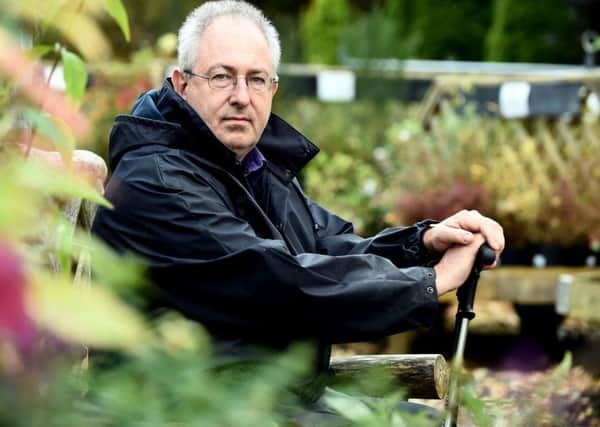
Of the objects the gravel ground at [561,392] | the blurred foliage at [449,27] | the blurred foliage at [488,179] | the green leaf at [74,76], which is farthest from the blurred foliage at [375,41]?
the green leaf at [74,76]

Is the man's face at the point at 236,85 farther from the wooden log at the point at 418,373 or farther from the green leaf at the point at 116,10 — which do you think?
the green leaf at the point at 116,10

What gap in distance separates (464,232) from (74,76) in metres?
1.65

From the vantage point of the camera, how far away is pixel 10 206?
2.37 feet

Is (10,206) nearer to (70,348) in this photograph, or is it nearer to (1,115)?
(70,348)

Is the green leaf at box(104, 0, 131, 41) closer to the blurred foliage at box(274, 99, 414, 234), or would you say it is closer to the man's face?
the man's face

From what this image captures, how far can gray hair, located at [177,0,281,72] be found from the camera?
2895 mm

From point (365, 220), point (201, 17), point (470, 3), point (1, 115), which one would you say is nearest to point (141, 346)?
point (1, 115)

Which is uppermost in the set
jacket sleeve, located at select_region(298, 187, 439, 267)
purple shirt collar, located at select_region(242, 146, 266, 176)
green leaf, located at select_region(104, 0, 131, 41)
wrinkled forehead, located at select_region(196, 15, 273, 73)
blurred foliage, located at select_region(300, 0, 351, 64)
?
blurred foliage, located at select_region(300, 0, 351, 64)

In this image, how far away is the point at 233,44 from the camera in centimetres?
290

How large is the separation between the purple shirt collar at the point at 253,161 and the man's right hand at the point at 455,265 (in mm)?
550

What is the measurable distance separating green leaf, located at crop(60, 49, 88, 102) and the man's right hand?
1.47 m

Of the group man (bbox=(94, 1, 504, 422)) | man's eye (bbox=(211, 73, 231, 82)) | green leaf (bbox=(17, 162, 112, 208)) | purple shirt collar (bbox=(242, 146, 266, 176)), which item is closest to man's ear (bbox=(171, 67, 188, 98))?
man (bbox=(94, 1, 504, 422))

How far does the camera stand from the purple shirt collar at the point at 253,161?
3010 millimetres

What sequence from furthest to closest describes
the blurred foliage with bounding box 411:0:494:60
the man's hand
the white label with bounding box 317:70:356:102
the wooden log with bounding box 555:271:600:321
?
the blurred foliage with bounding box 411:0:494:60 → the white label with bounding box 317:70:356:102 → the wooden log with bounding box 555:271:600:321 → the man's hand
